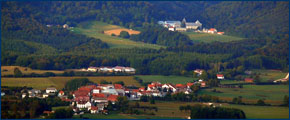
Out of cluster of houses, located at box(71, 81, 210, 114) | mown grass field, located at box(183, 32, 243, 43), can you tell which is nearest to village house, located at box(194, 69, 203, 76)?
cluster of houses, located at box(71, 81, 210, 114)

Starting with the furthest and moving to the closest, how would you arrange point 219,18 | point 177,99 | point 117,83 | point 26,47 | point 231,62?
point 219,18
point 26,47
point 231,62
point 117,83
point 177,99

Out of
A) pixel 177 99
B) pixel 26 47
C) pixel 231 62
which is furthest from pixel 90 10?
pixel 177 99

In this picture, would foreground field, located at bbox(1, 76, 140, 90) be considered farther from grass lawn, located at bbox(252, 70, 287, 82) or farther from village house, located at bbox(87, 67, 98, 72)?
grass lawn, located at bbox(252, 70, 287, 82)

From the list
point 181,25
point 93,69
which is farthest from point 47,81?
point 181,25

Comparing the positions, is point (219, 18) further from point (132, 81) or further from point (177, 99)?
point (177, 99)

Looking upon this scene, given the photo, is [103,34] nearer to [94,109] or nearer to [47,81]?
[47,81]

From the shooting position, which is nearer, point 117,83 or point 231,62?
point 117,83
